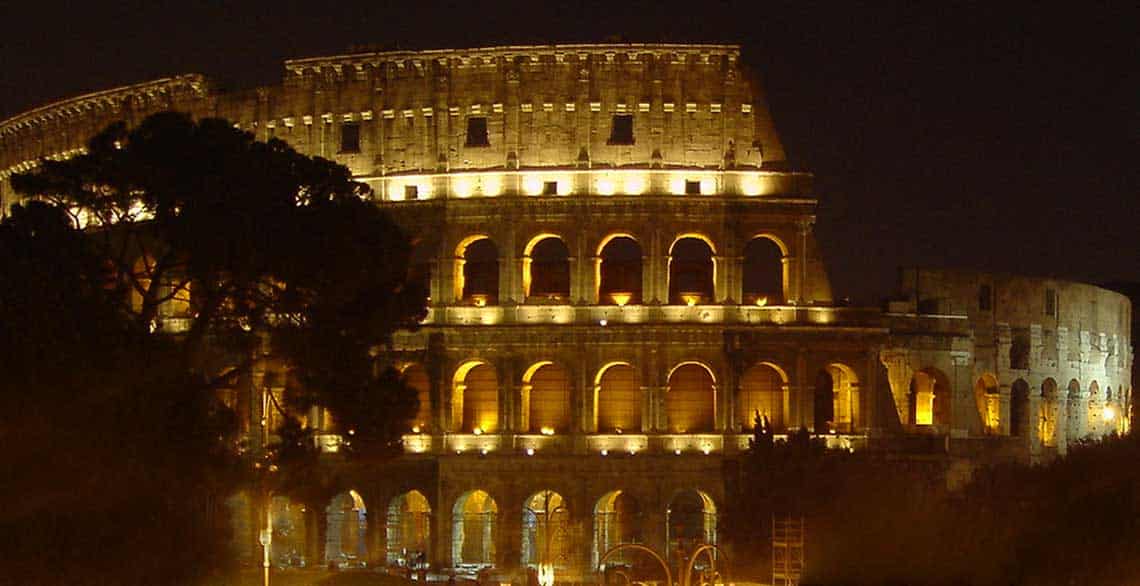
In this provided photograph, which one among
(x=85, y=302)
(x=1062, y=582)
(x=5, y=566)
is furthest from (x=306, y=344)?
(x=1062, y=582)

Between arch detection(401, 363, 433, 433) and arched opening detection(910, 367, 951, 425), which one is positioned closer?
arch detection(401, 363, 433, 433)

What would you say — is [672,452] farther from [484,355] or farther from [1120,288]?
[1120,288]

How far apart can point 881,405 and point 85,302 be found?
26.0 meters

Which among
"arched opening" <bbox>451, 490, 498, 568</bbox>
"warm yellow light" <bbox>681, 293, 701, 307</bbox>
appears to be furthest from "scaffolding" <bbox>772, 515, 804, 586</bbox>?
"arched opening" <bbox>451, 490, 498, 568</bbox>

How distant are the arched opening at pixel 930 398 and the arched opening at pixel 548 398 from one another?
10714mm

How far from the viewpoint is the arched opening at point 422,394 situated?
5275cm

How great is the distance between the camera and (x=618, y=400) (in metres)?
53.2

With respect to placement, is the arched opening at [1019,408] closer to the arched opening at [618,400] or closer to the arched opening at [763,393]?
Result: the arched opening at [763,393]

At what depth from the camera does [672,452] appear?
51.2 m

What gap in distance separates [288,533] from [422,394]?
539 centimetres

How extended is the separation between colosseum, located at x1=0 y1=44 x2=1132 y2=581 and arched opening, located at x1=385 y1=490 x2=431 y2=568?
0.09 m

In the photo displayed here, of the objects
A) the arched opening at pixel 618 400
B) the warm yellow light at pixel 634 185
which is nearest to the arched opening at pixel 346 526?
the arched opening at pixel 618 400

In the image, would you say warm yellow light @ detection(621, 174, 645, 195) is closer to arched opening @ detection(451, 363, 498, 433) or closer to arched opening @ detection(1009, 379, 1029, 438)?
arched opening @ detection(451, 363, 498, 433)

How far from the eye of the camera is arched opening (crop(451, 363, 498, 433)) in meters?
53.4
